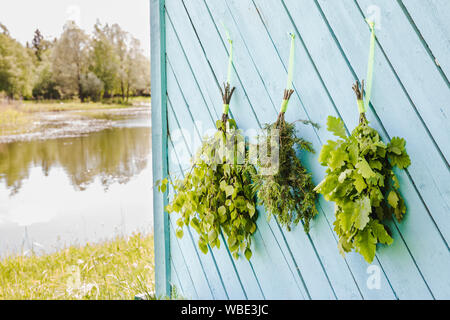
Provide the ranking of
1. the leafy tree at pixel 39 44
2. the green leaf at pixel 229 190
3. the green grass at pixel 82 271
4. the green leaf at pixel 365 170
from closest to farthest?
the green leaf at pixel 365 170, the green leaf at pixel 229 190, the green grass at pixel 82 271, the leafy tree at pixel 39 44

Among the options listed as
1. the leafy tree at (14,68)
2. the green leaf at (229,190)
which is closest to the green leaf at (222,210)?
the green leaf at (229,190)

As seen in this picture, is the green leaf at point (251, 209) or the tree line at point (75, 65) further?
the tree line at point (75, 65)

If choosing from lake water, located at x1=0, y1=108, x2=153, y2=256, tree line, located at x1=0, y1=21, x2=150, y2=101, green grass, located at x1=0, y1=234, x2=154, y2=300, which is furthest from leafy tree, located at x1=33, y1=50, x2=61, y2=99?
green grass, located at x1=0, y1=234, x2=154, y2=300

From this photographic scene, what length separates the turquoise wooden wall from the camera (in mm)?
1042

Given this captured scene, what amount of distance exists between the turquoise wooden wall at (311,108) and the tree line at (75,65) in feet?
3.47

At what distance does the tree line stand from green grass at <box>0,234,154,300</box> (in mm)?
1051

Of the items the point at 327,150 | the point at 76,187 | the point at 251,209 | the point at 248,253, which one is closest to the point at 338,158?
the point at 327,150

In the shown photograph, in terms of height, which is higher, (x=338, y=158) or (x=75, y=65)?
(x=75, y=65)

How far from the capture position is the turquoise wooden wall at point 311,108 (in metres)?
1.04

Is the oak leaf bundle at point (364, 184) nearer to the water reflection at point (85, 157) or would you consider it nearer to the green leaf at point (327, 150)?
the green leaf at point (327, 150)

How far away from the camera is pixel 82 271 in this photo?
8.47ft

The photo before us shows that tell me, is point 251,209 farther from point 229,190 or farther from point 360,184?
point 360,184

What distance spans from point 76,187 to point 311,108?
6.11 ft

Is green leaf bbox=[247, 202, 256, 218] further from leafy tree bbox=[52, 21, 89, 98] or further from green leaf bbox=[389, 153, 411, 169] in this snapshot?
leafy tree bbox=[52, 21, 89, 98]
